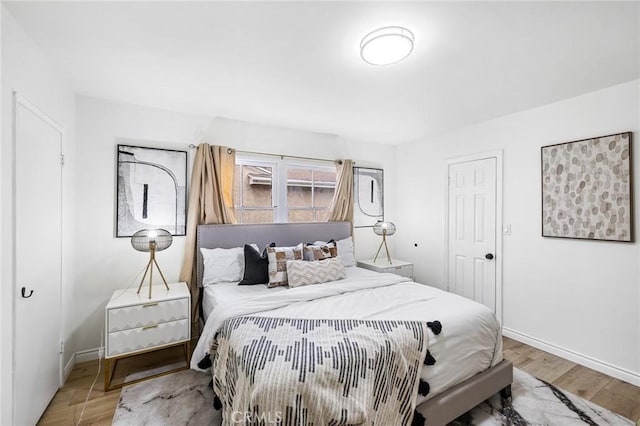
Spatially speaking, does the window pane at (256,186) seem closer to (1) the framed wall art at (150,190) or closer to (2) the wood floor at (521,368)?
(1) the framed wall art at (150,190)

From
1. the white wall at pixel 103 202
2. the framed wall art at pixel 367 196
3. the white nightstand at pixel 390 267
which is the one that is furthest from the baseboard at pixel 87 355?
the framed wall art at pixel 367 196

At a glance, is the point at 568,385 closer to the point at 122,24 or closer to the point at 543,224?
the point at 543,224

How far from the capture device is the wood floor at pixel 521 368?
77.4 inches

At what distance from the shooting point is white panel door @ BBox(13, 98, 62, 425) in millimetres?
1644

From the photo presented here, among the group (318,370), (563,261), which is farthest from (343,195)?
(318,370)

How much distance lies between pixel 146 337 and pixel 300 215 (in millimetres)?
2163

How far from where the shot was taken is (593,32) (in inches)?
68.1

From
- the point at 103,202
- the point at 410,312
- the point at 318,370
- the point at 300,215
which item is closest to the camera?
the point at 318,370

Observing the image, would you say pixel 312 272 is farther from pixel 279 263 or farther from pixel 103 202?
pixel 103 202

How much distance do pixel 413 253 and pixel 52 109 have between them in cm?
437

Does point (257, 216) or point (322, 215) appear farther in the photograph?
point (322, 215)

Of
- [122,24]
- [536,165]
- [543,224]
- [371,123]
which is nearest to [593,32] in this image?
[536,165]

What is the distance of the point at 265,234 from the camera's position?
3428 millimetres

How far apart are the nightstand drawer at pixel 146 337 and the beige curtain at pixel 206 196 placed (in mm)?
569
